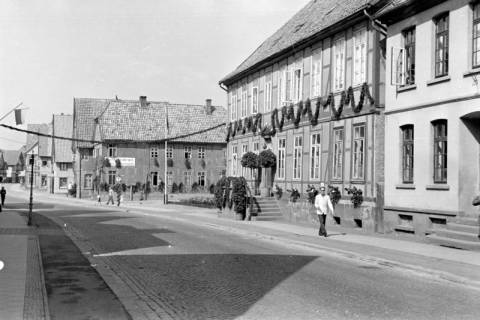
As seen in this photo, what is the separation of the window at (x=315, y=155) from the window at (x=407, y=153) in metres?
6.23

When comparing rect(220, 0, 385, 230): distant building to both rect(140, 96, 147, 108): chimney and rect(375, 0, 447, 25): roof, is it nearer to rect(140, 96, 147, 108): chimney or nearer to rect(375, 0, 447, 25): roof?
rect(375, 0, 447, 25): roof

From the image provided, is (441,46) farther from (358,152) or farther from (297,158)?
(297,158)

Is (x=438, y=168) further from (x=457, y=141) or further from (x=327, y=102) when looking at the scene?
(x=327, y=102)

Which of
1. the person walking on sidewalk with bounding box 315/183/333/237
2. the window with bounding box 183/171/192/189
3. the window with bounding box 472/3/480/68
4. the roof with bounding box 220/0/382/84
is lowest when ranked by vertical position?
the person walking on sidewalk with bounding box 315/183/333/237

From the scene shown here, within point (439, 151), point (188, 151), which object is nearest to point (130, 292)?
point (439, 151)

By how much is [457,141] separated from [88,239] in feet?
37.9

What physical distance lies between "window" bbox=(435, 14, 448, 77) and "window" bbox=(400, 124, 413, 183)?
232 centimetres

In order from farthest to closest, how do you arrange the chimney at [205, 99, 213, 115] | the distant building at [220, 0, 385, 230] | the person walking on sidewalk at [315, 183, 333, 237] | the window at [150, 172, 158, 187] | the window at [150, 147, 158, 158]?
1. the chimney at [205, 99, 213, 115]
2. the window at [150, 147, 158, 158]
3. the window at [150, 172, 158, 187]
4. the distant building at [220, 0, 385, 230]
5. the person walking on sidewalk at [315, 183, 333, 237]

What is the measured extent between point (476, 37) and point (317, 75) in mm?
10477

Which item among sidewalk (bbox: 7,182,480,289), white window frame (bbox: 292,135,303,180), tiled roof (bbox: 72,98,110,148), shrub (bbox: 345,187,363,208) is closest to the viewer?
sidewalk (bbox: 7,182,480,289)

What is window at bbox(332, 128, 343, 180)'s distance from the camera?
995 inches

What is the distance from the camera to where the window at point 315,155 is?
2731 cm

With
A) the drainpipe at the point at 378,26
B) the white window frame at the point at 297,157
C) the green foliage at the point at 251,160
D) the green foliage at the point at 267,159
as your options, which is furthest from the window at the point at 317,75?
the green foliage at the point at 251,160

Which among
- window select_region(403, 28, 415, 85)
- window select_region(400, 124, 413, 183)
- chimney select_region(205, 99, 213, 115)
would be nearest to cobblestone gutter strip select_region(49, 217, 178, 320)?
window select_region(400, 124, 413, 183)
